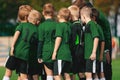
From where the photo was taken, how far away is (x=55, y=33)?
1420 cm

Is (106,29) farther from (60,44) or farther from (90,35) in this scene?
(60,44)

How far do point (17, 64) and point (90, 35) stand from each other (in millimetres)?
1892

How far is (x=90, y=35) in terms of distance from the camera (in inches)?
556

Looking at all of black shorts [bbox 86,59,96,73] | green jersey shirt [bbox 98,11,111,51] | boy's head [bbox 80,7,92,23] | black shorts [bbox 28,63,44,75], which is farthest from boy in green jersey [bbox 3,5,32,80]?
green jersey shirt [bbox 98,11,111,51]

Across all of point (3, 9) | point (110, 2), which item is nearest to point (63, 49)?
point (3, 9)

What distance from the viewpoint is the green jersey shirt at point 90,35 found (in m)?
14.0

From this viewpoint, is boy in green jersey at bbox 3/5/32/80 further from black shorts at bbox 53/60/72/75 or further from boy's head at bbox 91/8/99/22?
boy's head at bbox 91/8/99/22

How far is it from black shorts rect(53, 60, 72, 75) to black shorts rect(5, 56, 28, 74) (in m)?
0.77

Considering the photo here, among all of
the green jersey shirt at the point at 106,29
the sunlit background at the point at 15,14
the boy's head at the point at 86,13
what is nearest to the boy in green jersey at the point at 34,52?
the boy's head at the point at 86,13

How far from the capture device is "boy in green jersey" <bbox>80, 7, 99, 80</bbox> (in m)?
13.9

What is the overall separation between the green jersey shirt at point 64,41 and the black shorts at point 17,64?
3.12 feet

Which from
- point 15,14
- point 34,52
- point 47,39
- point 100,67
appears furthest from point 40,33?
point 15,14

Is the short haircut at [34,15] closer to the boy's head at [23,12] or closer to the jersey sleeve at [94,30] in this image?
the boy's head at [23,12]

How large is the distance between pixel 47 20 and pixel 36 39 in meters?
0.53
